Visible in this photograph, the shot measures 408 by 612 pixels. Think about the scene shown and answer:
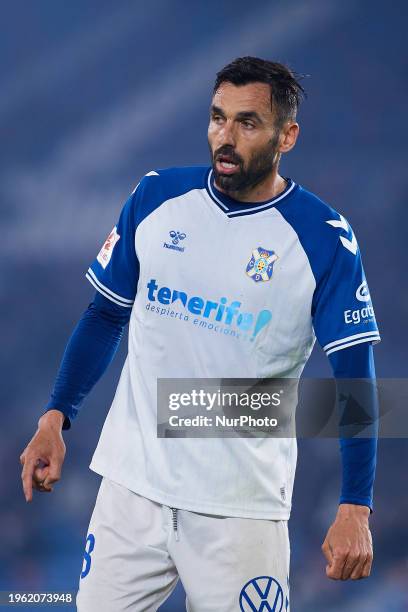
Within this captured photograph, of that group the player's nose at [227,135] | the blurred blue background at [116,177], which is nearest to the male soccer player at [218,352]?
the player's nose at [227,135]

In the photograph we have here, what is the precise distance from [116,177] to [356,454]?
226cm

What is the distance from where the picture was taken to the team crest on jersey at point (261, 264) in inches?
90.1

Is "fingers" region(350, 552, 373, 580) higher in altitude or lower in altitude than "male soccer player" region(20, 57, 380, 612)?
lower

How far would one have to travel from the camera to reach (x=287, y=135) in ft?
8.09

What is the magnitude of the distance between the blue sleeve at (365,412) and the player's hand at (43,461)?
0.62 metres

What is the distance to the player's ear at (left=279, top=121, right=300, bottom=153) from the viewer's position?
96.3 inches

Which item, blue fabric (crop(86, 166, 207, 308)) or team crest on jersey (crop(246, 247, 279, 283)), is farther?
blue fabric (crop(86, 166, 207, 308))

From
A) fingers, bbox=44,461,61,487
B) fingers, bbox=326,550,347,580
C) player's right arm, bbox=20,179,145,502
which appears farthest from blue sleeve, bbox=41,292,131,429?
fingers, bbox=326,550,347,580

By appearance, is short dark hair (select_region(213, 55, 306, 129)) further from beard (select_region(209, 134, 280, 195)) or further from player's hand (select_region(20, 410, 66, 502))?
player's hand (select_region(20, 410, 66, 502))

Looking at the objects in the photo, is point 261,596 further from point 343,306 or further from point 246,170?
point 246,170

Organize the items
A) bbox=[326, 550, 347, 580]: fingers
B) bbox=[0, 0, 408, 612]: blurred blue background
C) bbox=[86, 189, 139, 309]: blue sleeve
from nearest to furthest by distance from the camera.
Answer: bbox=[326, 550, 347, 580]: fingers → bbox=[86, 189, 139, 309]: blue sleeve → bbox=[0, 0, 408, 612]: blurred blue background

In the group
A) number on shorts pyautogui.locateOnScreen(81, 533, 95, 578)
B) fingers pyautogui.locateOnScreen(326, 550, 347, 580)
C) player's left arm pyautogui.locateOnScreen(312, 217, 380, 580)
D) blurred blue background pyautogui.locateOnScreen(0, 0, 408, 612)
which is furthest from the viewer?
blurred blue background pyautogui.locateOnScreen(0, 0, 408, 612)

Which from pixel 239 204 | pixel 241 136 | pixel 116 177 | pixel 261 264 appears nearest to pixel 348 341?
pixel 261 264

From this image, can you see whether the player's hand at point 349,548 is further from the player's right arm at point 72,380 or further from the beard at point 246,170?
the beard at point 246,170
